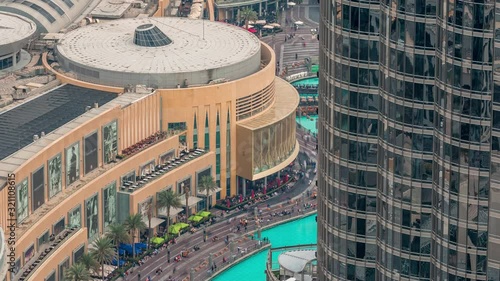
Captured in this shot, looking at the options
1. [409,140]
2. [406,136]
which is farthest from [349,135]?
[409,140]

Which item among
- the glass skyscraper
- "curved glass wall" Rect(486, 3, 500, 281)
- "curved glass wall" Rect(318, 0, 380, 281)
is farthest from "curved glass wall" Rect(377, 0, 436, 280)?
"curved glass wall" Rect(486, 3, 500, 281)

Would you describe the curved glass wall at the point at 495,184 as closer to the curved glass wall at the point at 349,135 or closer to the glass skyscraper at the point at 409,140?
the glass skyscraper at the point at 409,140

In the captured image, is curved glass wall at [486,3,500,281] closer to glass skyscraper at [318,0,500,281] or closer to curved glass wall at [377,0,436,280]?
glass skyscraper at [318,0,500,281]

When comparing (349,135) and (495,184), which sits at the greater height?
(495,184)

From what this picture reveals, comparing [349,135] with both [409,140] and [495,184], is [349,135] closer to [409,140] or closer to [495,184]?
[409,140]

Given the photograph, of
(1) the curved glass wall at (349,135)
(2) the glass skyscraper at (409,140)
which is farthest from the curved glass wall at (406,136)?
(1) the curved glass wall at (349,135)
